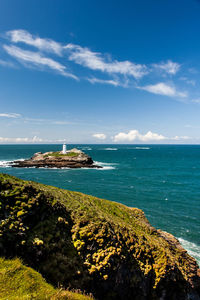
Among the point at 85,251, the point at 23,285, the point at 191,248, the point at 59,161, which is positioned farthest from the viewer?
the point at 59,161

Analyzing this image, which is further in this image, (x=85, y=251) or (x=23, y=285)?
(x=85, y=251)

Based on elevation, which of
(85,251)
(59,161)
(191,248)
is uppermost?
(85,251)

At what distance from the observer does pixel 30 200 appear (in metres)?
10.2

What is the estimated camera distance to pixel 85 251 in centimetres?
966

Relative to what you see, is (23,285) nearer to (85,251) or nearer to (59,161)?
(85,251)

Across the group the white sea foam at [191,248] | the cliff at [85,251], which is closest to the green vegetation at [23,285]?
the cliff at [85,251]

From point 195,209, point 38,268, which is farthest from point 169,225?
point 38,268

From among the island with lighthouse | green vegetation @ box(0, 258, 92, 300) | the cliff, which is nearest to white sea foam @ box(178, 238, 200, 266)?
the cliff

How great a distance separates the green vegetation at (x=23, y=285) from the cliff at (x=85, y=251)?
1.85 ft

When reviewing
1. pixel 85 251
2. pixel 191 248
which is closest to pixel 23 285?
pixel 85 251

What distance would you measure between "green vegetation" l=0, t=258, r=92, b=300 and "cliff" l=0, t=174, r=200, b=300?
1.85ft

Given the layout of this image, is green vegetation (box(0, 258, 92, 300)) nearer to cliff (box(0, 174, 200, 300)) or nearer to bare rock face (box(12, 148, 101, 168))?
cliff (box(0, 174, 200, 300))

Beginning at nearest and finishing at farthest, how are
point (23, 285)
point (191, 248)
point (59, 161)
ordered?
point (23, 285), point (191, 248), point (59, 161)

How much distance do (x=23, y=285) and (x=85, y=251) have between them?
3462mm
